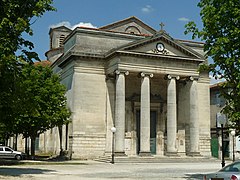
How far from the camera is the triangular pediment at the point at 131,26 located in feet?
174

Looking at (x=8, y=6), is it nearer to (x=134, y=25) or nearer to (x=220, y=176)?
(x=220, y=176)

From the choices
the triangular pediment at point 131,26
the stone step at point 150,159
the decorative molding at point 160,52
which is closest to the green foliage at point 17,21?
the stone step at point 150,159

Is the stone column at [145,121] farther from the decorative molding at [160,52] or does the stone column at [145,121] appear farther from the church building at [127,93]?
the decorative molding at [160,52]

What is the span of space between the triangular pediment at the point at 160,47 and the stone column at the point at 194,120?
3085 mm

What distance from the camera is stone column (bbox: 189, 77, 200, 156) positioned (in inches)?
1683

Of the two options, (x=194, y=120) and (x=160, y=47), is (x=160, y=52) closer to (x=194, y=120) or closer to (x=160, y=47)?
(x=160, y=47)

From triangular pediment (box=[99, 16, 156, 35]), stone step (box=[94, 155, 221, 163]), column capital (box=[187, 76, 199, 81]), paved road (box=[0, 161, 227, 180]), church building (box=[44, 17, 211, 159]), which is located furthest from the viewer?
triangular pediment (box=[99, 16, 156, 35])

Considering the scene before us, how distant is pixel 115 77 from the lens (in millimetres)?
→ 41281

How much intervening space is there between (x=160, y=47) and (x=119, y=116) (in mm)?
8928

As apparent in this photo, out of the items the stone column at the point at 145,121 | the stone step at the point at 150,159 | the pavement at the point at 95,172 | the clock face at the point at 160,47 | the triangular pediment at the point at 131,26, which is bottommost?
the stone step at the point at 150,159

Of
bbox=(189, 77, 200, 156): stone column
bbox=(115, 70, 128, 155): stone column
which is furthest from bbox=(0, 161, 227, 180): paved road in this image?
bbox=(189, 77, 200, 156): stone column

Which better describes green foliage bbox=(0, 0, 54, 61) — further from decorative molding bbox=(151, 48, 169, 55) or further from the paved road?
decorative molding bbox=(151, 48, 169, 55)

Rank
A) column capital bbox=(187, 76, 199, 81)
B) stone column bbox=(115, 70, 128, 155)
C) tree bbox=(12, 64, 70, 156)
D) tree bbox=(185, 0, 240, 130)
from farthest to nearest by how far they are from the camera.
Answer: column capital bbox=(187, 76, 199, 81)
stone column bbox=(115, 70, 128, 155)
tree bbox=(12, 64, 70, 156)
tree bbox=(185, 0, 240, 130)

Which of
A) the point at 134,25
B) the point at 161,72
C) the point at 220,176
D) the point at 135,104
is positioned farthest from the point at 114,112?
the point at 220,176
